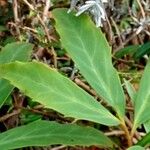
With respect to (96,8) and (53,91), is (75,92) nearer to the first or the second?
(53,91)

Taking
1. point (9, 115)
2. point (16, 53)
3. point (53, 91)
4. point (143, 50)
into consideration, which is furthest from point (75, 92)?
point (143, 50)

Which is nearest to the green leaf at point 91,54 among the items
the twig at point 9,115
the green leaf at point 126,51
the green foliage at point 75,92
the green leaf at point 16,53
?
the green foliage at point 75,92

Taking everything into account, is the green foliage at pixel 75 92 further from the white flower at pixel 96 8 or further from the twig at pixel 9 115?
the twig at pixel 9 115

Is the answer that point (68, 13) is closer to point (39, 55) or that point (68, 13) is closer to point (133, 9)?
point (39, 55)

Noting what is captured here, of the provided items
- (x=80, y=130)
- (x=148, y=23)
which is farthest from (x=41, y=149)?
(x=148, y=23)

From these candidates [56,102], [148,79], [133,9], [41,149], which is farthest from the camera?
[133,9]

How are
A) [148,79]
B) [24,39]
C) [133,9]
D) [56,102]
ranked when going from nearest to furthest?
[56,102] → [148,79] → [24,39] → [133,9]

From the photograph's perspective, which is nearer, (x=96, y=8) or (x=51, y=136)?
(x=51, y=136)
